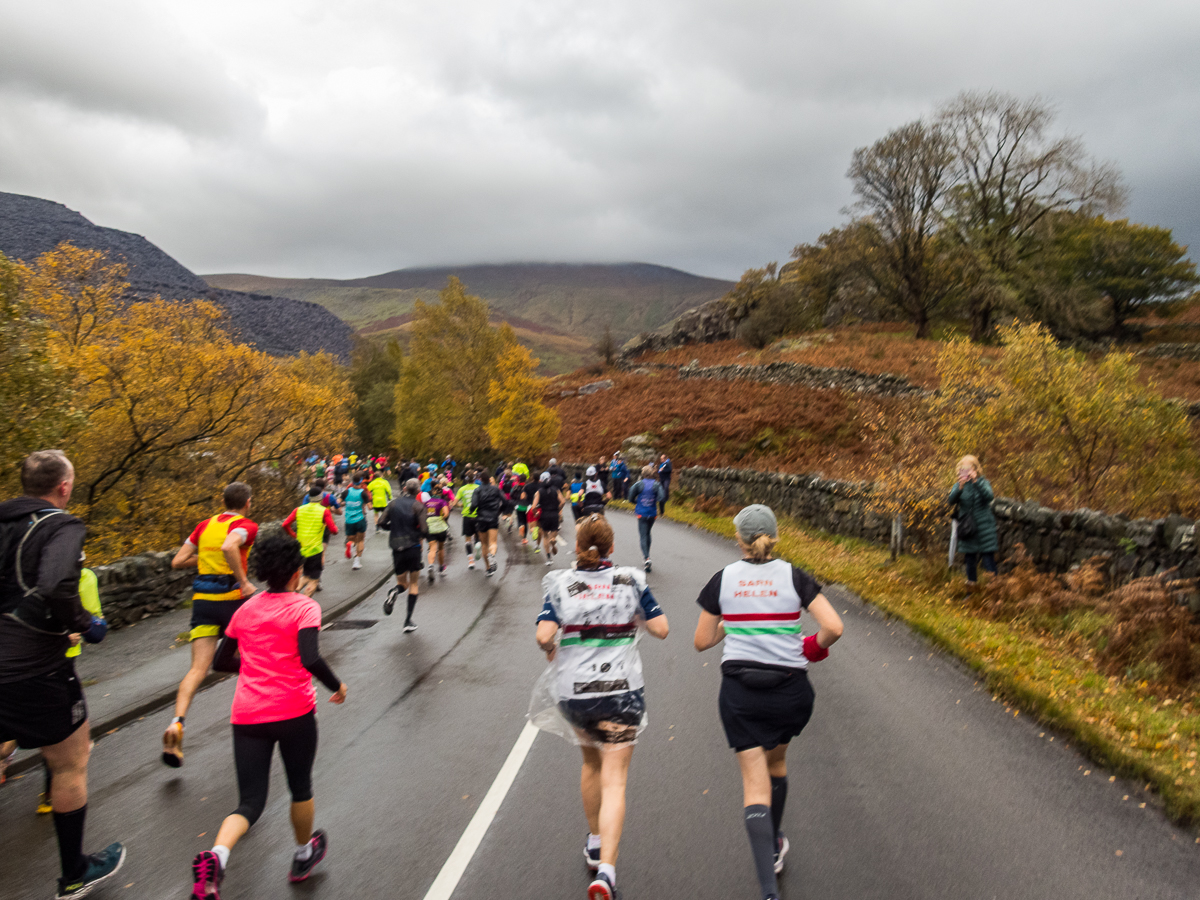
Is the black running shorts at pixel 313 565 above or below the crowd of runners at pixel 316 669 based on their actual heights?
below

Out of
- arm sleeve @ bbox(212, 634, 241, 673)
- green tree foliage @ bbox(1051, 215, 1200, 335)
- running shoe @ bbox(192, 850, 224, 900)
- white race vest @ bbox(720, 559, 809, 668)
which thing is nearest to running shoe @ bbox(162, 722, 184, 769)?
arm sleeve @ bbox(212, 634, 241, 673)

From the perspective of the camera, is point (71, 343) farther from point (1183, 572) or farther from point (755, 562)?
point (1183, 572)

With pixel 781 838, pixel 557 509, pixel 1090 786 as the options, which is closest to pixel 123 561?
pixel 557 509

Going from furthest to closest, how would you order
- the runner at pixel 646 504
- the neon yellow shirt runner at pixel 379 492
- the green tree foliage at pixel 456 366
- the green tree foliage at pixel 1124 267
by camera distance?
the green tree foliage at pixel 1124 267, the green tree foliage at pixel 456 366, the neon yellow shirt runner at pixel 379 492, the runner at pixel 646 504

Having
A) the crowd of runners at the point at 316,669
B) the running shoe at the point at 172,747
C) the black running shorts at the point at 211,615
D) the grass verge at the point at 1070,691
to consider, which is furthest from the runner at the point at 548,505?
the crowd of runners at the point at 316,669

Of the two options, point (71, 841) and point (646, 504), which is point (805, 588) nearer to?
point (71, 841)

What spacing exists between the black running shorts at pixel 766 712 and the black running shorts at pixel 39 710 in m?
3.41

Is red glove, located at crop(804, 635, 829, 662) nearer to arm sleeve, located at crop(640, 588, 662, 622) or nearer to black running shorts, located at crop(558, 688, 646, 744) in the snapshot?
arm sleeve, located at crop(640, 588, 662, 622)

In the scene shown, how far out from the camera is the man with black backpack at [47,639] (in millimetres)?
3432

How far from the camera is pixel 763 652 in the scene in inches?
140

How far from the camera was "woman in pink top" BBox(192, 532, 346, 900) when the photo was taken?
11.9 feet

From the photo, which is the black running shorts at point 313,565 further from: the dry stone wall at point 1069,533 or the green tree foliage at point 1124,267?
the green tree foliage at point 1124,267

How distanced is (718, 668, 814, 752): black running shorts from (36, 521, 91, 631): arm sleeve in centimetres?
329

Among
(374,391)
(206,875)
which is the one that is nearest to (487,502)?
(206,875)
